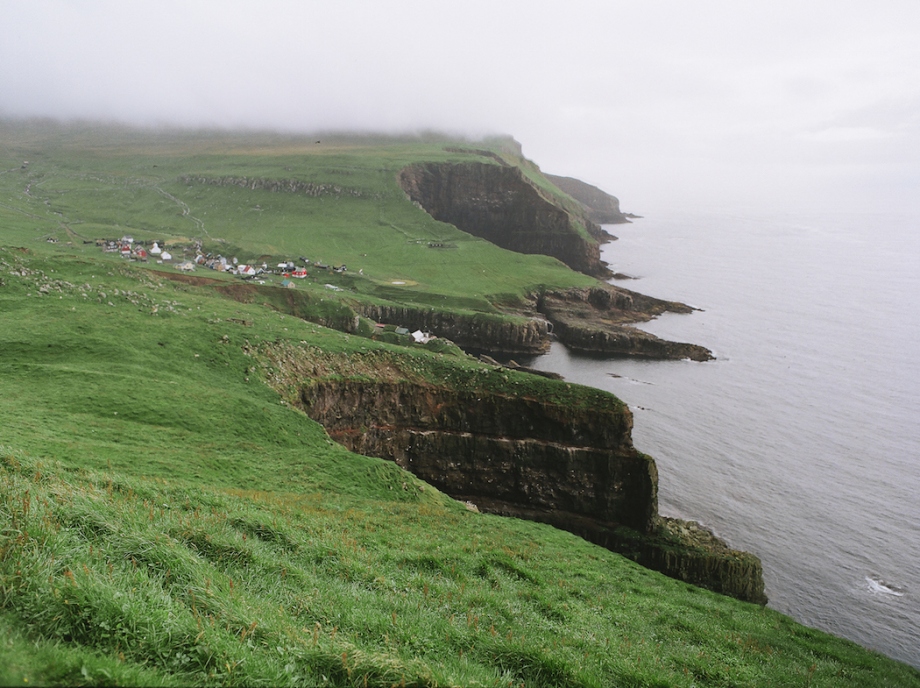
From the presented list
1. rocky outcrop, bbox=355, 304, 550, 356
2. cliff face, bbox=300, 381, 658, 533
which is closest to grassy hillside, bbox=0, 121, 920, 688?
cliff face, bbox=300, 381, 658, 533

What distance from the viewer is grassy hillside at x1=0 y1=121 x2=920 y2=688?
7812 mm

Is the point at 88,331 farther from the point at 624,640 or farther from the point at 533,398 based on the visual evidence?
the point at 624,640

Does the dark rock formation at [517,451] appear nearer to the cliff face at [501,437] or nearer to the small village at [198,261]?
the cliff face at [501,437]

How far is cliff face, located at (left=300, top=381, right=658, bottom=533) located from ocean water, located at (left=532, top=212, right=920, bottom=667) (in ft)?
36.9

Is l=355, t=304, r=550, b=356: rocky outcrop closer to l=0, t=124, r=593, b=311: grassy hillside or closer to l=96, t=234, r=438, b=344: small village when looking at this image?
l=96, t=234, r=438, b=344: small village

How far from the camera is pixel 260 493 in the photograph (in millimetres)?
24078

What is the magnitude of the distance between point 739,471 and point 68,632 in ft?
221

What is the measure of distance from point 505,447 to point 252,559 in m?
36.1

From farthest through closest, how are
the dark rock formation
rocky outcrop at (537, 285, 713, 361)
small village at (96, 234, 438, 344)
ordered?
rocky outcrop at (537, 285, 713, 361) → small village at (96, 234, 438, 344) → the dark rock formation

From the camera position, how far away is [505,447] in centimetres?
4750

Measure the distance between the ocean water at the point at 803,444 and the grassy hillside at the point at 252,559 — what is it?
20587 mm

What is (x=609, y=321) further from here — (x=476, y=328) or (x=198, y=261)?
(x=198, y=261)

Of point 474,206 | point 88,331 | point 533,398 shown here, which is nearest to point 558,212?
point 474,206

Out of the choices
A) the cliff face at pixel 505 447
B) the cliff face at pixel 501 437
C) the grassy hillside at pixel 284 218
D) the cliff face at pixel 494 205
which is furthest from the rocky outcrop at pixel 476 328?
the cliff face at pixel 494 205
